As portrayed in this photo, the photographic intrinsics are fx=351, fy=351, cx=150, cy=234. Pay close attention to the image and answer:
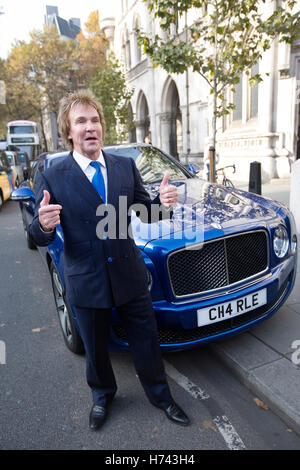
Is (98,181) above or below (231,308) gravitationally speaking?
above

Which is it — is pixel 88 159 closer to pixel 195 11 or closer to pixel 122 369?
pixel 122 369

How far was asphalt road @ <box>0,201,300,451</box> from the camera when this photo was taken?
2.11 metres

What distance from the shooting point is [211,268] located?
98.9 inches

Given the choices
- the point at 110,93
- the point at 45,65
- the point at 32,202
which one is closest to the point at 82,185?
the point at 32,202

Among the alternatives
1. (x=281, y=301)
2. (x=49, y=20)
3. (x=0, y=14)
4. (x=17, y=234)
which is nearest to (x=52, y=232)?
(x=281, y=301)

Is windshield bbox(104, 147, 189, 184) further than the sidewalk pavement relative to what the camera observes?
Yes

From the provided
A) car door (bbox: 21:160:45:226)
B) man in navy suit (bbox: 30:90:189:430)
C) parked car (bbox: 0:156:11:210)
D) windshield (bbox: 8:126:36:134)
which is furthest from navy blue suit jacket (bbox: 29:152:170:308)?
windshield (bbox: 8:126:36:134)

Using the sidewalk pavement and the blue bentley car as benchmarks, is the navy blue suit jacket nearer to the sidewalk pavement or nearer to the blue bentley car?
the blue bentley car

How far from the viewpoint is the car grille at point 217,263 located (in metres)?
2.42

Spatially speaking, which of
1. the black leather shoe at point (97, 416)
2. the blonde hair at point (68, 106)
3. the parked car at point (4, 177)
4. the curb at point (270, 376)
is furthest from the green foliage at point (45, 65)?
the black leather shoe at point (97, 416)

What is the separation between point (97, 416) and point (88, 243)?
1175mm

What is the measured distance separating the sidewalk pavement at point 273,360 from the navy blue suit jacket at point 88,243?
1.16 meters

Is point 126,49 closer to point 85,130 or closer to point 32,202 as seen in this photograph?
point 32,202

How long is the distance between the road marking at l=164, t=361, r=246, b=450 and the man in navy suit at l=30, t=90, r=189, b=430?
231 millimetres
